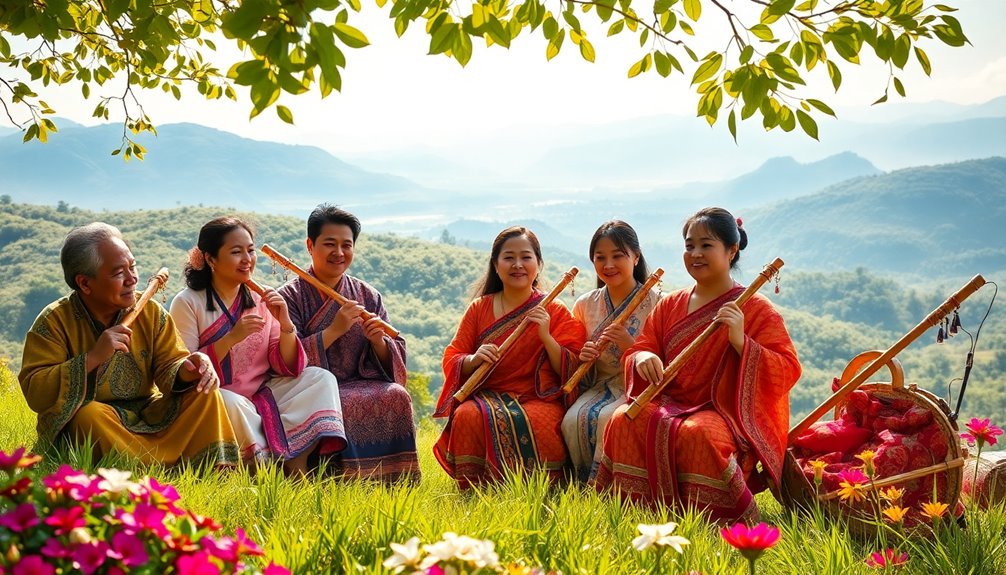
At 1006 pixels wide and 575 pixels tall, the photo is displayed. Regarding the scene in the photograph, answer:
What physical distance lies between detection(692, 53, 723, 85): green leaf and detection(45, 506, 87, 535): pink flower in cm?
234

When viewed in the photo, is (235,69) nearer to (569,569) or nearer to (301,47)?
(301,47)

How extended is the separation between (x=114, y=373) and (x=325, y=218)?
61.0 inches

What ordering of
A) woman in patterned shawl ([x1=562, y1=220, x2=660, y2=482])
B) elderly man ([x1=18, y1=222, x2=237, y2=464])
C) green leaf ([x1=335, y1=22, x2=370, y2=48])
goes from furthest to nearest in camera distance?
woman in patterned shawl ([x1=562, y1=220, x2=660, y2=482])
elderly man ([x1=18, y1=222, x2=237, y2=464])
green leaf ([x1=335, y1=22, x2=370, y2=48])

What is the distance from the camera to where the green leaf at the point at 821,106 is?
2.66 m

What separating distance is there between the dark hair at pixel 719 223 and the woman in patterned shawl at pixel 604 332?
1.91 ft

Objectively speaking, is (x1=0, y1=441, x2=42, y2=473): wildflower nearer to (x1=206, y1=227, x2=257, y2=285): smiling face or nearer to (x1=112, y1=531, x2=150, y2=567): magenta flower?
(x1=112, y1=531, x2=150, y2=567): magenta flower

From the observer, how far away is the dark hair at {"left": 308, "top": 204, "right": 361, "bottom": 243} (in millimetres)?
5309

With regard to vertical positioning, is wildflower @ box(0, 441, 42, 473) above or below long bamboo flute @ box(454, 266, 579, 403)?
above

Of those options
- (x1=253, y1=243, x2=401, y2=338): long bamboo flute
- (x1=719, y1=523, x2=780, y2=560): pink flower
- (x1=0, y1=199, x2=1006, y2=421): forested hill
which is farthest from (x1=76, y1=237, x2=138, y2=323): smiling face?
(x1=0, y1=199, x2=1006, y2=421): forested hill

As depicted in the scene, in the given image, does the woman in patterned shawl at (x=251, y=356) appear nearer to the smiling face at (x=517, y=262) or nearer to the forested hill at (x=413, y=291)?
the smiling face at (x=517, y=262)

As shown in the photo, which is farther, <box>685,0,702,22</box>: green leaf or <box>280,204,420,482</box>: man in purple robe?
<box>280,204,420,482</box>: man in purple robe

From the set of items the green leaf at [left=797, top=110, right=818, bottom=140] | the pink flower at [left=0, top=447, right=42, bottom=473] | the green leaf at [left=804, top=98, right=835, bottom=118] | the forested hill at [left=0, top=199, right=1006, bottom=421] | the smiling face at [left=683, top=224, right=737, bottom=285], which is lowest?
the forested hill at [left=0, top=199, right=1006, bottom=421]

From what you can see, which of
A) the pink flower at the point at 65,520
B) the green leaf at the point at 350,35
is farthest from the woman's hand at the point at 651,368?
the pink flower at the point at 65,520

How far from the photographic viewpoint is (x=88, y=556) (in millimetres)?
1645
